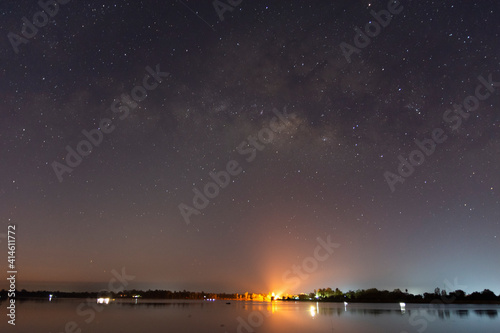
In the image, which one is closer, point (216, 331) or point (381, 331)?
point (216, 331)

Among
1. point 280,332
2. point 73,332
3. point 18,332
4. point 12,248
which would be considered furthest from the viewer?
point 280,332

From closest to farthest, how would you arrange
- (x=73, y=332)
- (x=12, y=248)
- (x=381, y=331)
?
1. (x=12, y=248)
2. (x=73, y=332)
3. (x=381, y=331)

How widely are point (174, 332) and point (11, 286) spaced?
21347 mm

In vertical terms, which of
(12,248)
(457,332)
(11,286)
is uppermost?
(12,248)

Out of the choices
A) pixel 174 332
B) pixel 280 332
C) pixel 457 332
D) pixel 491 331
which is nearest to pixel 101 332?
pixel 174 332

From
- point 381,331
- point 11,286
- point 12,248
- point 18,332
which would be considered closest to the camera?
point 12,248

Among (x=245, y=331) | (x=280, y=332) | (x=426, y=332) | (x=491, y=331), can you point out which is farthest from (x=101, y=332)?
(x=491, y=331)

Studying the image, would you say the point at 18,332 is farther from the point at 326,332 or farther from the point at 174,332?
the point at 326,332

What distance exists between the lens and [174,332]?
3828cm

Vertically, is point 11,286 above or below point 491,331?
above

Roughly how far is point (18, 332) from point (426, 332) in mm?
41506

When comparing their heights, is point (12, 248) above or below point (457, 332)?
above

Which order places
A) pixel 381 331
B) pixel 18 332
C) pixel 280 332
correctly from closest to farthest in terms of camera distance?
pixel 18 332 → pixel 280 332 → pixel 381 331

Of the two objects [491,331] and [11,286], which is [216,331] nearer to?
[11,286]
